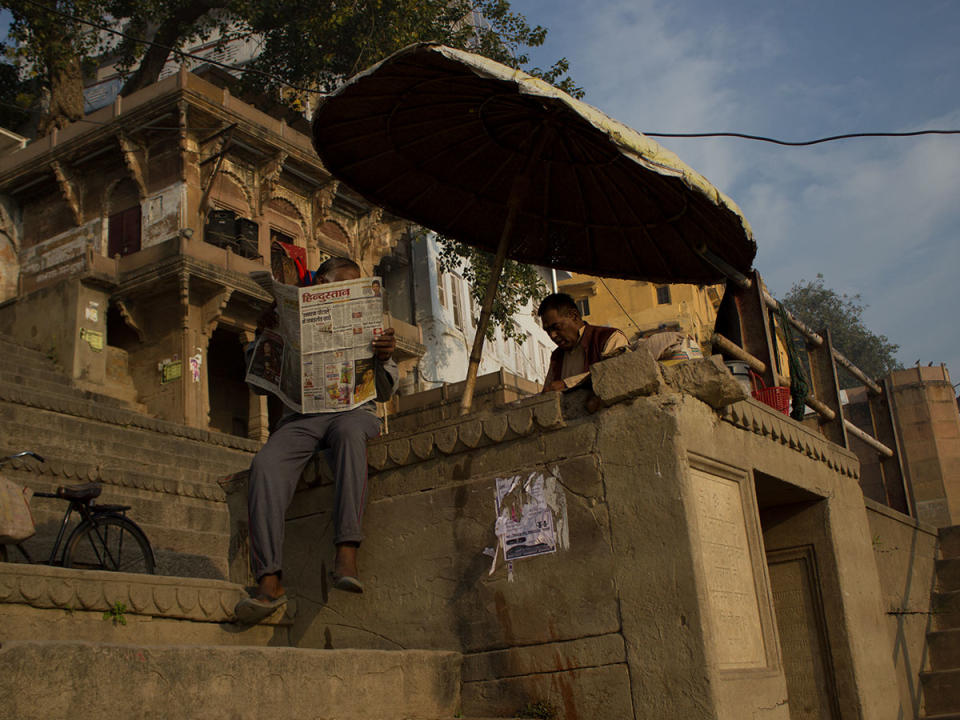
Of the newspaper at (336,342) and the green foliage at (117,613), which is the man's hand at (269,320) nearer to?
the newspaper at (336,342)

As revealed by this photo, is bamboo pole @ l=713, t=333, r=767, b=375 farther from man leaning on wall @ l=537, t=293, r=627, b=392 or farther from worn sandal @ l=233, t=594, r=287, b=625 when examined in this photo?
worn sandal @ l=233, t=594, r=287, b=625

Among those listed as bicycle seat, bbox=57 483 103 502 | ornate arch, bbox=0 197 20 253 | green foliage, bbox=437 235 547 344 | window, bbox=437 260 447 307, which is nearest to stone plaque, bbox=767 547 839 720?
bicycle seat, bbox=57 483 103 502

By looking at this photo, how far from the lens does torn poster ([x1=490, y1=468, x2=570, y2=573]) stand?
462 cm

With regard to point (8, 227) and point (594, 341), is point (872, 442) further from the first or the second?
point (8, 227)

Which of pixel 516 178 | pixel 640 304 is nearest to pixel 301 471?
pixel 516 178

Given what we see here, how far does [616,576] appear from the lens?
4359 mm

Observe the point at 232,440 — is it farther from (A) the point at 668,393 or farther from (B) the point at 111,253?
(A) the point at 668,393

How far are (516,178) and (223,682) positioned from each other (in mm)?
3788

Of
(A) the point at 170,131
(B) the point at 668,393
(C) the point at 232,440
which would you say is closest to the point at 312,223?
(A) the point at 170,131

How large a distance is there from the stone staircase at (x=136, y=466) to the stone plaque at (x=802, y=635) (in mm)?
3543

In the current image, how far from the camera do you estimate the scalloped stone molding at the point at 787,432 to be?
510 centimetres

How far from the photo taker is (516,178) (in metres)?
6.28

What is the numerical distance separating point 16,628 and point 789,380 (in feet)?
16.9

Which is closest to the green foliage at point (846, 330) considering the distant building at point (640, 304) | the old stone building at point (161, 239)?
the distant building at point (640, 304)
